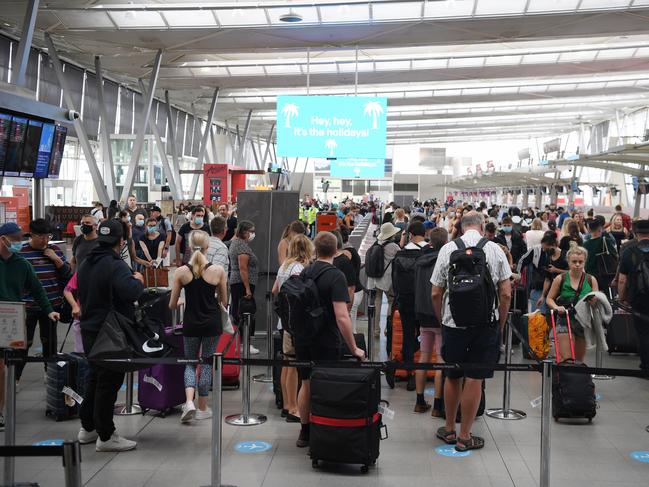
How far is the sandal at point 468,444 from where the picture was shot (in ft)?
18.8

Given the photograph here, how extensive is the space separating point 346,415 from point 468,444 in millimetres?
1208

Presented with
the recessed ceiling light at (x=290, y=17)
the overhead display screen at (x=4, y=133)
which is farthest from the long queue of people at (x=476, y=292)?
the recessed ceiling light at (x=290, y=17)

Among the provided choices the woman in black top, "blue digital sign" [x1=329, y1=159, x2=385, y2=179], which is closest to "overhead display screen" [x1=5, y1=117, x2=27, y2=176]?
the woman in black top

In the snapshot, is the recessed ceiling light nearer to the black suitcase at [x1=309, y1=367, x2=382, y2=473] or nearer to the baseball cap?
the baseball cap

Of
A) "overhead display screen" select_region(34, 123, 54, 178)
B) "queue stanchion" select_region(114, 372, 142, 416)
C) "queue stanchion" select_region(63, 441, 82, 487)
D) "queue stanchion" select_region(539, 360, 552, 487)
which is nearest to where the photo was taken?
"queue stanchion" select_region(63, 441, 82, 487)

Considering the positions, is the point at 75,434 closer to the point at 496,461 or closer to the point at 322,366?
the point at 322,366

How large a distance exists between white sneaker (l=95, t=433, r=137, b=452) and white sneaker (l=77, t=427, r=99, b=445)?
0.17m

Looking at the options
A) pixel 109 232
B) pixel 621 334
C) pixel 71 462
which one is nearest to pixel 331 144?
pixel 621 334

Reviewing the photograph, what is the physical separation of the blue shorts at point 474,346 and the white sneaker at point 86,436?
2897 millimetres

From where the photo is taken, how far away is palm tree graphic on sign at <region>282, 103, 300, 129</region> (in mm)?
19594

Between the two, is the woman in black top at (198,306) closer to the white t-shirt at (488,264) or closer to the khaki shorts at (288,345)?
the khaki shorts at (288,345)

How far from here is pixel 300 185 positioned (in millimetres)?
23719

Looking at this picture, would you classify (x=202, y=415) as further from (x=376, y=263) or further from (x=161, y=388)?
(x=376, y=263)

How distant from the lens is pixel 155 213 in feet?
44.2
